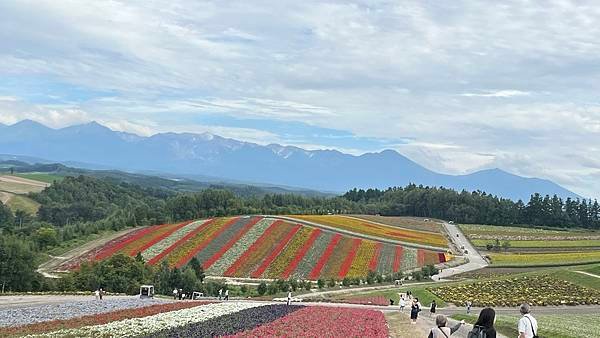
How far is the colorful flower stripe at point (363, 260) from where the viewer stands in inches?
3100

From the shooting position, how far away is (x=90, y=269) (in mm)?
63969

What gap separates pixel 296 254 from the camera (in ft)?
283

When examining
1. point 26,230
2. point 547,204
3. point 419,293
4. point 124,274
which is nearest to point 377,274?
point 419,293

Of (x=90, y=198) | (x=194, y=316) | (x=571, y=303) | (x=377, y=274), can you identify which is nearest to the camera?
(x=194, y=316)

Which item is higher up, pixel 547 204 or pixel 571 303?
pixel 547 204

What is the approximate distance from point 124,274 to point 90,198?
12958 centimetres

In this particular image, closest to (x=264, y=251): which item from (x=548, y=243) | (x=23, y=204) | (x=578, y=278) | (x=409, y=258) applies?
(x=409, y=258)

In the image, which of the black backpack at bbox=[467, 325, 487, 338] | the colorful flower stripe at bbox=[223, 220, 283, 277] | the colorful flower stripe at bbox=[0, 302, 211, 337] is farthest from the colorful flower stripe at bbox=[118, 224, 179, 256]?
the black backpack at bbox=[467, 325, 487, 338]

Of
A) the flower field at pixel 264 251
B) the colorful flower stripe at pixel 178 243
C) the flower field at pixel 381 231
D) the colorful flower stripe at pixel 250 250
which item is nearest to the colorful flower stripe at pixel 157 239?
the flower field at pixel 264 251

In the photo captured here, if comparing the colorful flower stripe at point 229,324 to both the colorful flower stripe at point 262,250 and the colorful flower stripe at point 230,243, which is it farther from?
the colorful flower stripe at point 230,243

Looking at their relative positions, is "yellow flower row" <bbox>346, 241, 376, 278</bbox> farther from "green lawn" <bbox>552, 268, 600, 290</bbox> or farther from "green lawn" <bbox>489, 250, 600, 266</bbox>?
"green lawn" <bbox>552, 268, 600, 290</bbox>

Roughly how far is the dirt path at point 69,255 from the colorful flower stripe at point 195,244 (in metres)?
14.0

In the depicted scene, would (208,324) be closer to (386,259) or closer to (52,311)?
(52,311)

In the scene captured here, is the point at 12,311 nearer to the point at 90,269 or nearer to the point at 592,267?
the point at 90,269
